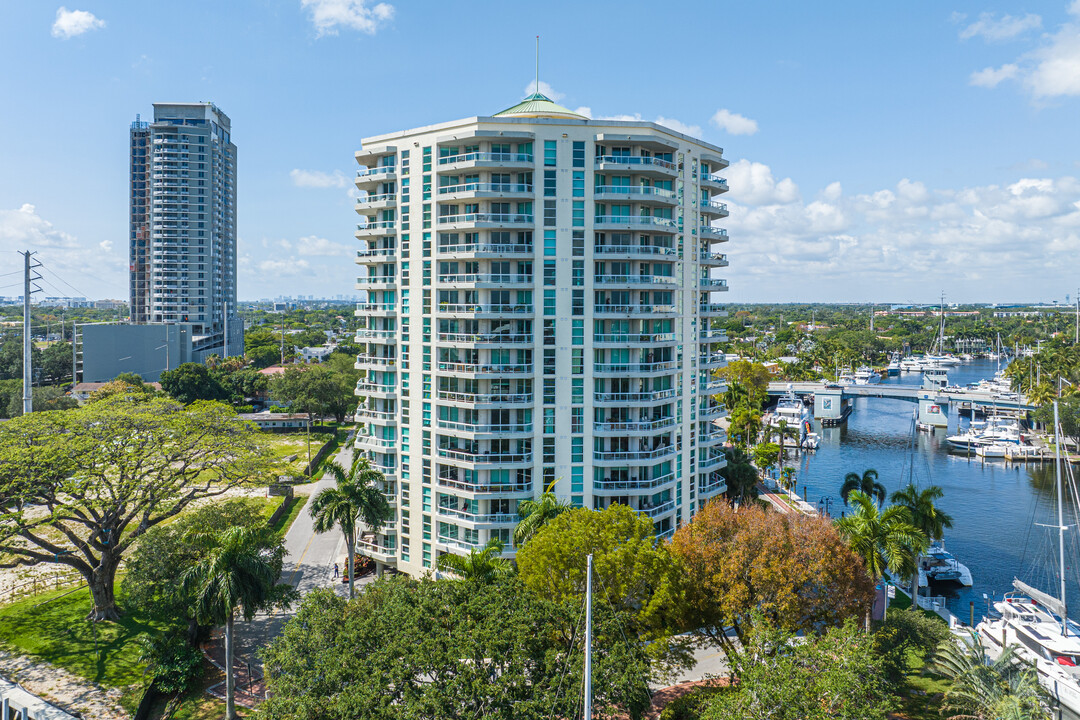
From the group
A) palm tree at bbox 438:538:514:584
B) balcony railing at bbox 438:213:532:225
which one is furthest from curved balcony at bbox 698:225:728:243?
palm tree at bbox 438:538:514:584

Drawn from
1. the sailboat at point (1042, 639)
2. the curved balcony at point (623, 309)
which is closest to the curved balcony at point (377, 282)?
the curved balcony at point (623, 309)

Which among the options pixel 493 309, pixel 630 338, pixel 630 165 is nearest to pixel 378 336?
pixel 493 309

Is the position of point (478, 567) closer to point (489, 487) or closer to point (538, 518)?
point (538, 518)

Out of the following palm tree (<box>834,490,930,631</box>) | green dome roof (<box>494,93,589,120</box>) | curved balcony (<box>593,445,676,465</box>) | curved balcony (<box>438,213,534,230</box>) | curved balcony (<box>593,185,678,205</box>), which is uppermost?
green dome roof (<box>494,93,589,120</box>)

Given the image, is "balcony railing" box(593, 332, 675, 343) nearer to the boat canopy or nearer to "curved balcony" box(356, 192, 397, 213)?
"curved balcony" box(356, 192, 397, 213)

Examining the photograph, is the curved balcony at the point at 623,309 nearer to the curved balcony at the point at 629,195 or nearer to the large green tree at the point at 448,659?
the curved balcony at the point at 629,195

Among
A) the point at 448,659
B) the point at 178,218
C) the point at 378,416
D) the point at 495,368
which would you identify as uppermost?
the point at 178,218
